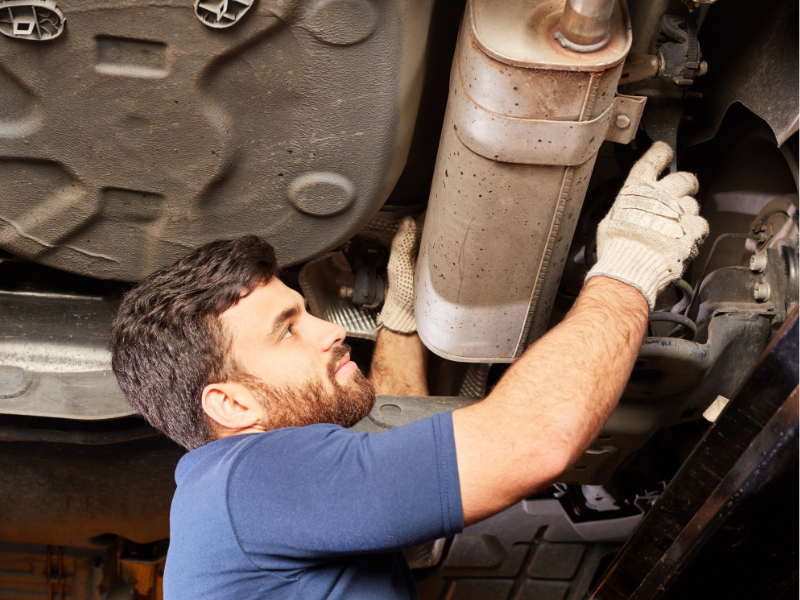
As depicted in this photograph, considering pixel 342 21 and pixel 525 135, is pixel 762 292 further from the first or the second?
pixel 342 21

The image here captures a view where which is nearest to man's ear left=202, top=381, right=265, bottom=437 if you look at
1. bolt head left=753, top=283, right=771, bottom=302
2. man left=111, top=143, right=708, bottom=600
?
man left=111, top=143, right=708, bottom=600

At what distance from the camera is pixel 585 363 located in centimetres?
80

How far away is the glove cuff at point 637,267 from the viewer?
916 millimetres

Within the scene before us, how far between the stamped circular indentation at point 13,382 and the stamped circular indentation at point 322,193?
579mm

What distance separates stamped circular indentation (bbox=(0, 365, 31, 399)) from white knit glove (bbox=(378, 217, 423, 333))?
651 millimetres

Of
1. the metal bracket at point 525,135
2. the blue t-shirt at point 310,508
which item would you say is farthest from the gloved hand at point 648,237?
the blue t-shirt at point 310,508

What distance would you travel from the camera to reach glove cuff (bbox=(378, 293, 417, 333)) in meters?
1.34

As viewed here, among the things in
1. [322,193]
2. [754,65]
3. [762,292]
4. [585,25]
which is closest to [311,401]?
[322,193]

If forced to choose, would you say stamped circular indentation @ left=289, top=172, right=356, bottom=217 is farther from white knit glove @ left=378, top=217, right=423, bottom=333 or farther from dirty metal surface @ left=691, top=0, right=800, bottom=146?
dirty metal surface @ left=691, top=0, right=800, bottom=146

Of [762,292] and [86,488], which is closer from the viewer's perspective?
[762,292]

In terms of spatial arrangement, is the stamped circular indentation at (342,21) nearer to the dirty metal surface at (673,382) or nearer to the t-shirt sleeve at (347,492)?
the t-shirt sleeve at (347,492)

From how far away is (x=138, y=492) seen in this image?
1.36 meters

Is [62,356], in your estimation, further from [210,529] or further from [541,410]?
[541,410]

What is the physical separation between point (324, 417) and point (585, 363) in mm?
350
